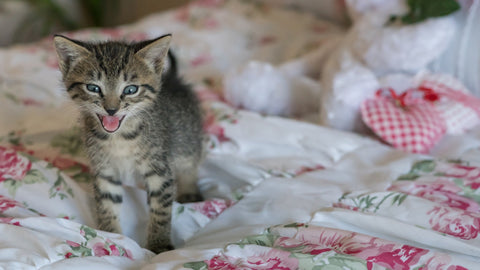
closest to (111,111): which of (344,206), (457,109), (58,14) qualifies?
(344,206)

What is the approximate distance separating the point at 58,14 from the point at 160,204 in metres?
2.66

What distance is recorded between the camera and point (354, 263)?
2.65ft

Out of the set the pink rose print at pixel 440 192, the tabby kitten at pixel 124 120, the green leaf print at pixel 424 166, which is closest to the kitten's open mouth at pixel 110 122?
the tabby kitten at pixel 124 120

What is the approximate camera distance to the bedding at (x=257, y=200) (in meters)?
0.87

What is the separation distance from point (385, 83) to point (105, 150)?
2.98 ft

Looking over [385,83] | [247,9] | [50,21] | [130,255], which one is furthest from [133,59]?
[50,21]

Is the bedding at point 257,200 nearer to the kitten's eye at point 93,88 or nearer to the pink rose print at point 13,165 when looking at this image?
the pink rose print at point 13,165

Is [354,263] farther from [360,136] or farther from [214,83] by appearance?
[214,83]

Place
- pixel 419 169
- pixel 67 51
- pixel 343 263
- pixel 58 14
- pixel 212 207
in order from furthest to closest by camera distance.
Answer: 1. pixel 58 14
2. pixel 419 169
3. pixel 212 207
4. pixel 67 51
5. pixel 343 263

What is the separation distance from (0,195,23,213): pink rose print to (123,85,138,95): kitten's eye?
1.09ft

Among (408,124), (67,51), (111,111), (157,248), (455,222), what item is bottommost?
(157,248)

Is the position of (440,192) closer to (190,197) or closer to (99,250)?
(190,197)

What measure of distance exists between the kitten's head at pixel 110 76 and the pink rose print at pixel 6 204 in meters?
0.24

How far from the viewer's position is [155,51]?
1.07 meters
